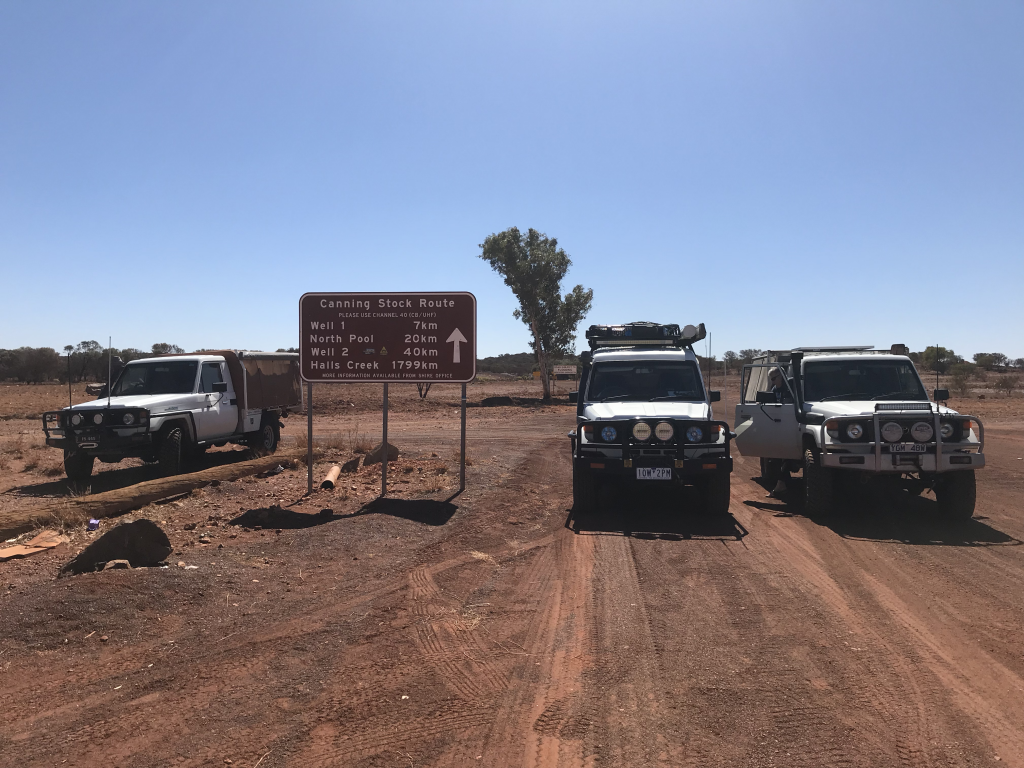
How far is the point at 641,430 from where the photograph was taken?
29.1ft

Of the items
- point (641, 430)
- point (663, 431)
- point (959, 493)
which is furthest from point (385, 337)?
point (959, 493)

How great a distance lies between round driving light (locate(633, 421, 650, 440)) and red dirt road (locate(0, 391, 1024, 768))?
1156 mm

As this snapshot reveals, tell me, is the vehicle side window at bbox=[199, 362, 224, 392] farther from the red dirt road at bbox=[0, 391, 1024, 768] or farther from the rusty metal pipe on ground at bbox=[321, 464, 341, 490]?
the red dirt road at bbox=[0, 391, 1024, 768]

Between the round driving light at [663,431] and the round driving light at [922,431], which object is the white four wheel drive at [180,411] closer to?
the round driving light at [663,431]

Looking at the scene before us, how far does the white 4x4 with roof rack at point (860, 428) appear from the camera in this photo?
859 cm

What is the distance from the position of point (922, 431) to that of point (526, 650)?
6247 millimetres

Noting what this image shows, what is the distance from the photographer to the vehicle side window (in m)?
13.7

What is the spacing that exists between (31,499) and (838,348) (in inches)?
491

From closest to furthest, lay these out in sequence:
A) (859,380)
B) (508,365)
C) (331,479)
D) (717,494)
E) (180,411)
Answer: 1. (717,494)
2. (859,380)
3. (331,479)
4. (180,411)
5. (508,365)

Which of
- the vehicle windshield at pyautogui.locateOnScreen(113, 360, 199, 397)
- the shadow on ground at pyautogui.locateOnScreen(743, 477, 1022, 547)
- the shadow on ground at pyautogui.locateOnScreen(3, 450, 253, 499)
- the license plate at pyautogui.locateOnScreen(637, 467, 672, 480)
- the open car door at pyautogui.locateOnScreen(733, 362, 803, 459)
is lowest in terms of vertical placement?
the shadow on ground at pyautogui.locateOnScreen(3, 450, 253, 499)

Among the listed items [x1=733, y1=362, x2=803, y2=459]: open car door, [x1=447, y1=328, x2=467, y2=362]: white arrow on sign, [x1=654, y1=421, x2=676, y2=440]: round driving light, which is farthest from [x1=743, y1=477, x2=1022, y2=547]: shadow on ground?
[x1=447, y1=328, x2=467, y2=362]: white arrow on sign

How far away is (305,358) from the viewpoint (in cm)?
1072

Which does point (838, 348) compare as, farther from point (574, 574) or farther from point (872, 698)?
point (872, 698)

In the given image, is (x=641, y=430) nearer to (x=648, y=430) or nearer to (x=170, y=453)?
(x=648, y=430)
